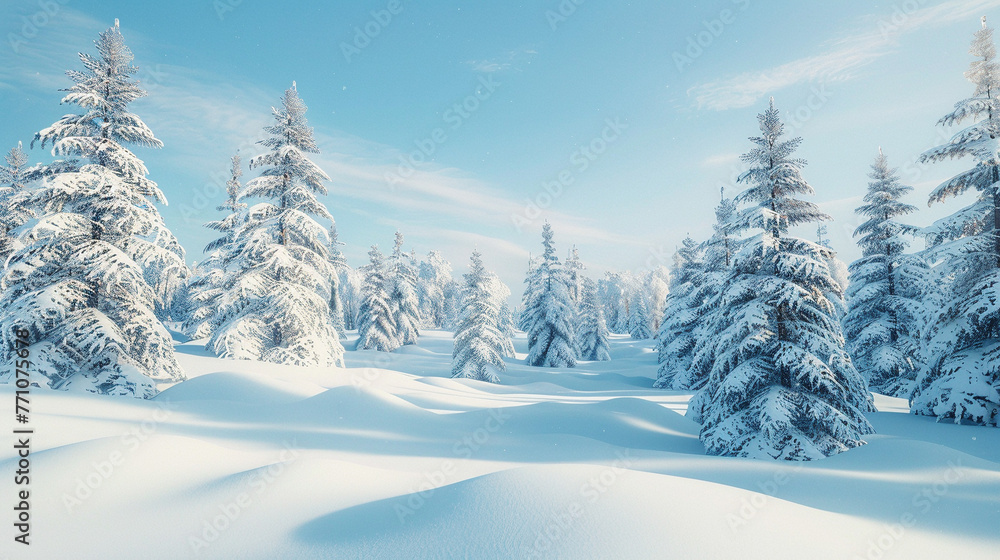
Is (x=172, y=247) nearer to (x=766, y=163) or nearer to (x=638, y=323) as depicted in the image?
(x=766, y=163)

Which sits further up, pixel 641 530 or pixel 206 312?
pixel 206 312

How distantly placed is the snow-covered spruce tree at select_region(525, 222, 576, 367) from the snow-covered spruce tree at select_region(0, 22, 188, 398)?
80.0 feet

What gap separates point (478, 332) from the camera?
27234 mm

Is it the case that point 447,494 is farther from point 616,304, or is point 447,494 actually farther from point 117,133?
point 616,304

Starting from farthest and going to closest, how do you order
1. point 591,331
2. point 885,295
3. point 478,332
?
point 591,331, point 478,332, point 885,295

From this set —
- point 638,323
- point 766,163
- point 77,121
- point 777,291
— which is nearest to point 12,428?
point 77,121

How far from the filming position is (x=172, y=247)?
13.1 meters

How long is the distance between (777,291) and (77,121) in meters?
18.1

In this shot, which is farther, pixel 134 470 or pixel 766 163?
pixel 766 163

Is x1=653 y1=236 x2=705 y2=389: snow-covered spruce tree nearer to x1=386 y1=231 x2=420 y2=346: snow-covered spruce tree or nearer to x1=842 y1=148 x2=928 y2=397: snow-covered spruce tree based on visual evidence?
x1=842 y1=148 x2=928 y2=397: snow-covered spruce tree

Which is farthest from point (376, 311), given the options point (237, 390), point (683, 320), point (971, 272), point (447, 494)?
point (971, 272)

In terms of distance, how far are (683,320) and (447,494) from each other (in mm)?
20825

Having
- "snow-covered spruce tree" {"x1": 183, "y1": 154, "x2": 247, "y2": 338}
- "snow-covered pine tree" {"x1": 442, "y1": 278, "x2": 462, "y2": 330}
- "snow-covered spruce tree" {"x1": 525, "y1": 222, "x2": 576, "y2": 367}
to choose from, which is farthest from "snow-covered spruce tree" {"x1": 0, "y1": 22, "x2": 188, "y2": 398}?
"snow-covered pine tree" {"x1": 442, "y1": 278, "x2": 462, "y2": 330}

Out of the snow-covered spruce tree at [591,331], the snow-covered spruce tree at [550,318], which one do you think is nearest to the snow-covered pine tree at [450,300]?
the snow-covered spruce tree at [591,331]
